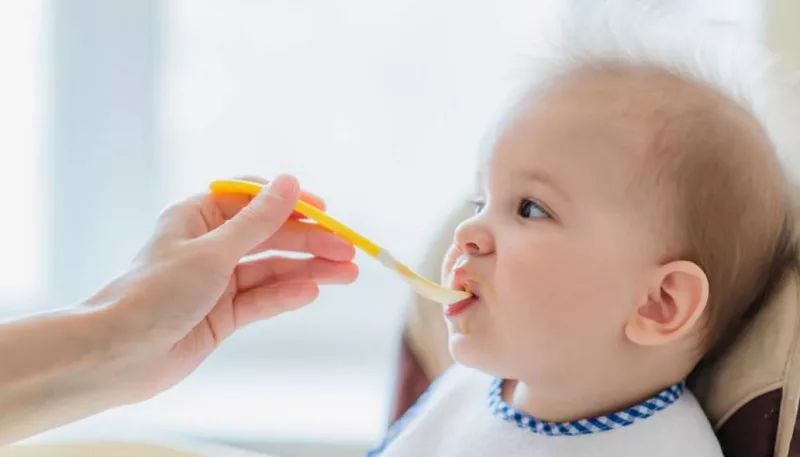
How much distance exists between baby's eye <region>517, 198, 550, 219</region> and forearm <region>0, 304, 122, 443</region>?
1.09ft

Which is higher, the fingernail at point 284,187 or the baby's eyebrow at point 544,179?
the baby's eyebrow at point 544,179

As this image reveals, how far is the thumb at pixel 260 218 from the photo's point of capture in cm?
91

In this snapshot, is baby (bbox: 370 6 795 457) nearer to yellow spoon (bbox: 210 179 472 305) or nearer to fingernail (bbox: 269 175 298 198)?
yellow spoon (bbox: 210 179 472 305)

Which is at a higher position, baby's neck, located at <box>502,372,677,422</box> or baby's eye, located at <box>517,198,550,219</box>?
baby's eye, located at <box>517,198,550,219</box>

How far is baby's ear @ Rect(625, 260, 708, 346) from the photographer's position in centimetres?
86

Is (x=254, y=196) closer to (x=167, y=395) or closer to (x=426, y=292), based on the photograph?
(x=426, y=292)

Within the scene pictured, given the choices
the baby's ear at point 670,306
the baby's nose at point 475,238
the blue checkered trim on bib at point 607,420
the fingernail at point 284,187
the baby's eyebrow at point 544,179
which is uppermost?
the baby's eyebrow at point 544,179

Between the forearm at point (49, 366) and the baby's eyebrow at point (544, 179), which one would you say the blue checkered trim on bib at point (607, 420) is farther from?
the forearm at point (49, 366)

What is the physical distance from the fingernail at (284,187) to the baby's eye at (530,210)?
0.19m

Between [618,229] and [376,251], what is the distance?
0.64ft

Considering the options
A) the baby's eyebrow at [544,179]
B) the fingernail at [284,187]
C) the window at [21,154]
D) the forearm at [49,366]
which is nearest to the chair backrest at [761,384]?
the baby's eyebrow at [544,179]

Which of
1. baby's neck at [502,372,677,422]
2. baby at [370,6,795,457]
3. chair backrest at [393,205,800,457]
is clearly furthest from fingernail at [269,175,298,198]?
chair backrest at [393,205,800,457]

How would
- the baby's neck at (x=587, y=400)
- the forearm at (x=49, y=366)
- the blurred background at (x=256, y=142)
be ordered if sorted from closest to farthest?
the forearm at (x=49, y=366), the baby's neck at (x=587, y=400), the blurred background at (x=256, y=142)

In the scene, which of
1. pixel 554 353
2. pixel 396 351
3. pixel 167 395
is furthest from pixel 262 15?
pixel 554 353
